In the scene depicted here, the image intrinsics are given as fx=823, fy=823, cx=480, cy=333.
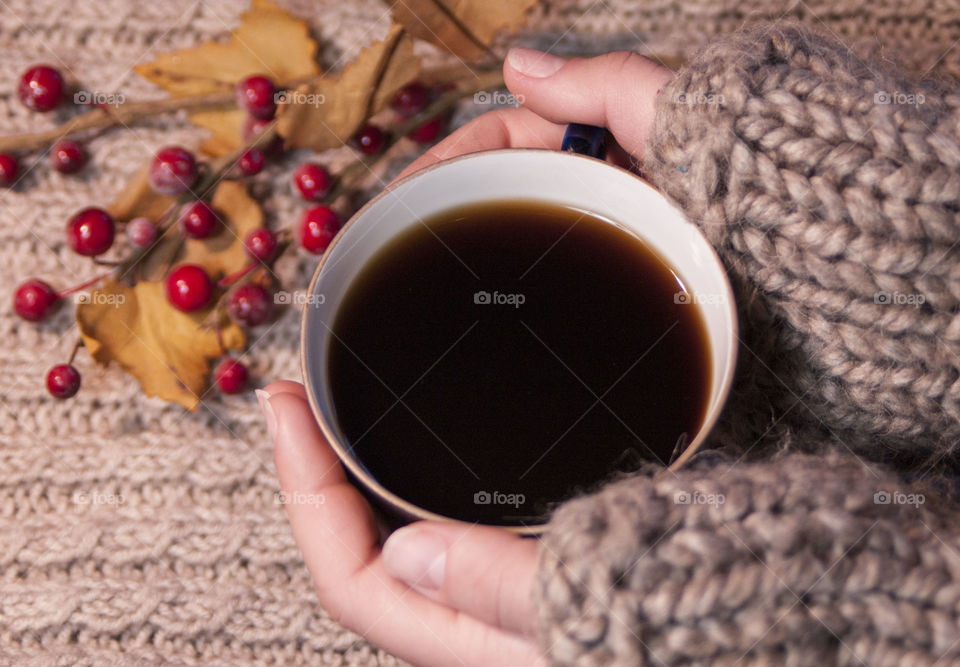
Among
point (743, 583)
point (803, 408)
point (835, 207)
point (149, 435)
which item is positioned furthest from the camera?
point (149, 435)

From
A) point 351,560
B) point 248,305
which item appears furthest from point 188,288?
point 351,560

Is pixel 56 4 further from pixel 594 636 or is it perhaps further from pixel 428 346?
pixel 594 636

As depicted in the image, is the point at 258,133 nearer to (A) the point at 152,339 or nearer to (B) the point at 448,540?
(A) the point at 152,339

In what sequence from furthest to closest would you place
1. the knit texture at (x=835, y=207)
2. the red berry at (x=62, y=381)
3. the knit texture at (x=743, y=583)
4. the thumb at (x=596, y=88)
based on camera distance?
1. the red berry at (x=62, y=381)
2. the thumb at (x=596, y=88)
3. the knit texture at (x=835, y=207)
4. the knit texture at (x=743, y=583)

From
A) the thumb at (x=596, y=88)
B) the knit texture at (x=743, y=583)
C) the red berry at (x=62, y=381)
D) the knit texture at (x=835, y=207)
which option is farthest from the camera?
the red berry at (x=62, y=381)

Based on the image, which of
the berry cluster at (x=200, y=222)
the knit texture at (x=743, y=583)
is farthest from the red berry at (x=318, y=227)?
the knit texture at (x=743, y=583)

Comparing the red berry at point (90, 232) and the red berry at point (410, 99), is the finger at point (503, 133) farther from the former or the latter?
the red berry at point (90, 232)

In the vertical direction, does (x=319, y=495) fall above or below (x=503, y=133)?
below
